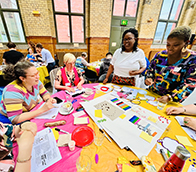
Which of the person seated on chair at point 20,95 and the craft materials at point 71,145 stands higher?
the person seated on chair at point 20,95

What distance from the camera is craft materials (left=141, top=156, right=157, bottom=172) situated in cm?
60

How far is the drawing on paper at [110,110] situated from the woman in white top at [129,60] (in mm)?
841

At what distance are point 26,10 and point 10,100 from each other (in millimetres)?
6307

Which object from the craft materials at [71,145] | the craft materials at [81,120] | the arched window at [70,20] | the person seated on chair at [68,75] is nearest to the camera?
the craft materials at [71,145]

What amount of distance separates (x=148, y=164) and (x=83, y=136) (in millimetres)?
519

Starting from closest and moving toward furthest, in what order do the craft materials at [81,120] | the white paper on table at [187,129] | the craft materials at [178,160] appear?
the craft materials at [178,160] < the white paper on table at [187,129] < the craft materials at [81,120]

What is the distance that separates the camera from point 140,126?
3.00 ft

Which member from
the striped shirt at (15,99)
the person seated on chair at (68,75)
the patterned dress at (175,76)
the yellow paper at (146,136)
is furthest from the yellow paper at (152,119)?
the striped shirt at (15,99)

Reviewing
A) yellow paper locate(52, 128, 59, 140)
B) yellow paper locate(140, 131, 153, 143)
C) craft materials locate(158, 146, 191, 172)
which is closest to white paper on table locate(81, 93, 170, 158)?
yellow paper locate(140, 131, 153, 143)

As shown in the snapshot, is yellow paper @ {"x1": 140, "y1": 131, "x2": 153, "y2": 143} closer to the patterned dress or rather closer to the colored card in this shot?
the colored card

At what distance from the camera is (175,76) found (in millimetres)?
1299

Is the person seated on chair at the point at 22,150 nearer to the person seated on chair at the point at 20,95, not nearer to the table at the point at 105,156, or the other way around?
the table at the point at 105,156

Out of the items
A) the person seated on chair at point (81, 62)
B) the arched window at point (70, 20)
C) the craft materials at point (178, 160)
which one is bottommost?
the person seated on chair at point (81, 62)

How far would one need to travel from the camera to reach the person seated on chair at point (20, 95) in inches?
38.4
